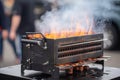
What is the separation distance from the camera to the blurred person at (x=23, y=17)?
8812mm

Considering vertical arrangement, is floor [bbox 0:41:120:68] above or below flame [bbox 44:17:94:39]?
below

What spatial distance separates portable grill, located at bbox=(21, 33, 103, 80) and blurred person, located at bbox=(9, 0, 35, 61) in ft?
17.1

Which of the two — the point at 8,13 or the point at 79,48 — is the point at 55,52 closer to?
the point at 79,48

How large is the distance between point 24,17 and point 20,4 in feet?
1.03

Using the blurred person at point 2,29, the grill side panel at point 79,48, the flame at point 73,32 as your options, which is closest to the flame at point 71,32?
the flame at point 73,32

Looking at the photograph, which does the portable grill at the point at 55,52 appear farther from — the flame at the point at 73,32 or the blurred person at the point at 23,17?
the blurred person at the point at 23,17

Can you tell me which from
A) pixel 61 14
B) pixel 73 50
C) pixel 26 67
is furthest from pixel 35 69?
pixel 61 14

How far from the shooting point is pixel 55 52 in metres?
3.28

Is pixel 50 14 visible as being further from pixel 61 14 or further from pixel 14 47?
pixel 14 47

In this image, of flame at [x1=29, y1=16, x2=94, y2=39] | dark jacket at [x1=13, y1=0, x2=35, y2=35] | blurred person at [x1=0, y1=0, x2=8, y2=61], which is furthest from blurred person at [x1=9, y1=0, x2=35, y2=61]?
flame at [x1=29, y1=16, x2=94, y2=39]

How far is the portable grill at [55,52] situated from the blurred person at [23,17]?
17.1ft

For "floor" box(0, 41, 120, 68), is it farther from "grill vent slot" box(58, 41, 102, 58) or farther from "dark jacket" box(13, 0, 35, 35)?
"grill vent slot" box(58, 41, 102, 58)

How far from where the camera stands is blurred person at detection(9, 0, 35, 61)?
8812 millimetres

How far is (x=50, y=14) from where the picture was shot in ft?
13.0
